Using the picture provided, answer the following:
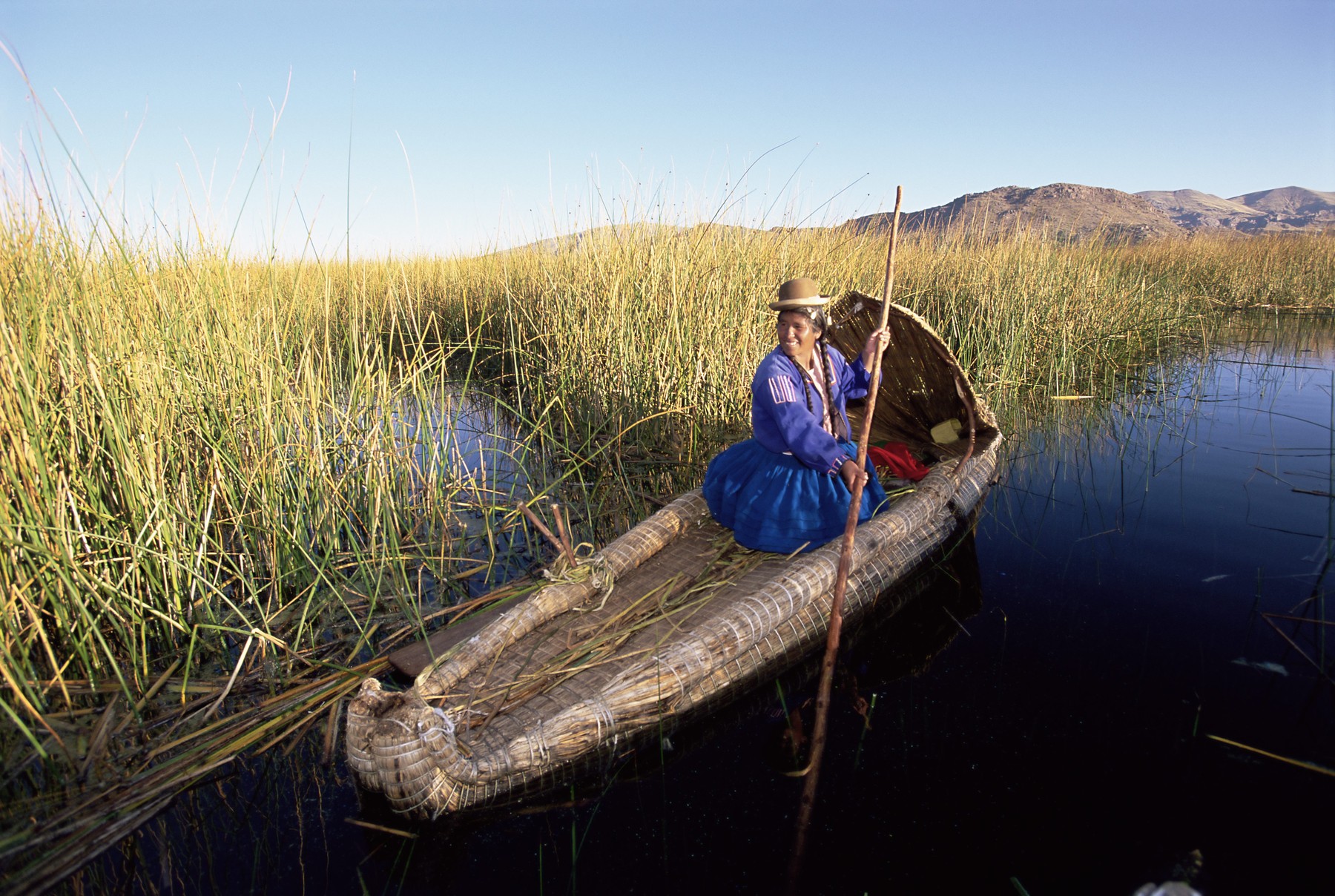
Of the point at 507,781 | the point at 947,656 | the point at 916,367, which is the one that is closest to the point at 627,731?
the point at 507,781

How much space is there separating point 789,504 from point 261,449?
1.90m

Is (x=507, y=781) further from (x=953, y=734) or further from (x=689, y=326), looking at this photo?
(x=689, y=326)

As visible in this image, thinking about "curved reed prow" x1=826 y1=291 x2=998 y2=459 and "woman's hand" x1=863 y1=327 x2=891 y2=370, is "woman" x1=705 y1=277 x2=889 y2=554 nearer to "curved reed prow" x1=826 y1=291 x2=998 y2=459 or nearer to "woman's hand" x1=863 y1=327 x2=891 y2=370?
"woman's hand" x1=863 y1=327 x2=891 y2=370

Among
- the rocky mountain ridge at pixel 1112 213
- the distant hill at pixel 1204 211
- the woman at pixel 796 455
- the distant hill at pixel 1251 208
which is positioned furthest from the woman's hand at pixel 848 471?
the distant hill at pixel 1251 208

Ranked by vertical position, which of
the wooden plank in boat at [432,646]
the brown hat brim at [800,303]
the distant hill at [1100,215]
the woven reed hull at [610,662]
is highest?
the distant hill at [1100,215]

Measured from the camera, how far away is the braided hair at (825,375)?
267 cm

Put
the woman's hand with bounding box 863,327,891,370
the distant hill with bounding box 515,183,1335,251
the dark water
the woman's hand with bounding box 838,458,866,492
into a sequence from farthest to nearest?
the distant hill with bounding box 515,183,1335,251 → the woman's hand with bounding box 838,458,866,492 → the woman's hand with bounding box 863,327,891,370 → the dark water

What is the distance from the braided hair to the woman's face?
0.01 meters

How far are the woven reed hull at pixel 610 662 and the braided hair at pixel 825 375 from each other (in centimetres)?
39

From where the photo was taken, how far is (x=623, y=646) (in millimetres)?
2246

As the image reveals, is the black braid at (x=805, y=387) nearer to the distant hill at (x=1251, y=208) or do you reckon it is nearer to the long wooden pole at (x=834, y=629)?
the long wooden pole at (x=834, y=629)

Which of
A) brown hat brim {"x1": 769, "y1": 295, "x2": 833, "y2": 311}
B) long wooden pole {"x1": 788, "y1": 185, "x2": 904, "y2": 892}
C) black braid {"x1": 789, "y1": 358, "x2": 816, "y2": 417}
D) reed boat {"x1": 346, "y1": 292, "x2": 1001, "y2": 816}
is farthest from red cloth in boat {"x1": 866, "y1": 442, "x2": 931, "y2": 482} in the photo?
long wooden pole {"x1": 788, "y1": 185, "x2": 904, "y2": 892}

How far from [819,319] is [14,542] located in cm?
247

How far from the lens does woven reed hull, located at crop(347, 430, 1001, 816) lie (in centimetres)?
172
